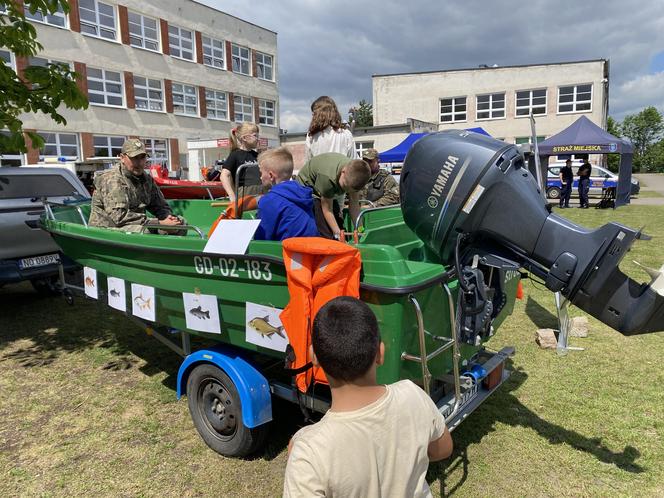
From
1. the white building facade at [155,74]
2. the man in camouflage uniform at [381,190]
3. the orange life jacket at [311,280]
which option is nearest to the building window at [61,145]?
the white building facade at [155,74]

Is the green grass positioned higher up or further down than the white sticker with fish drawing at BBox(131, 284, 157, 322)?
further down

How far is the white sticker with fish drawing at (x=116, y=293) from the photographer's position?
360cm

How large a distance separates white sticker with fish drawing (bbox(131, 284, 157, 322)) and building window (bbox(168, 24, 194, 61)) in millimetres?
26128

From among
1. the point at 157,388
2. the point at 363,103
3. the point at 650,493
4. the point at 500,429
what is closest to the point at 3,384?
the point at 157,388

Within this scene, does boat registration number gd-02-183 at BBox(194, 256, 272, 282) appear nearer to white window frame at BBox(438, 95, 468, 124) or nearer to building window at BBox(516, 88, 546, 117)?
building window at BBox(516, 88, 546, 117)

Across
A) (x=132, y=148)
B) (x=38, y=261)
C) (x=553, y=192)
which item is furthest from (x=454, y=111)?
Result: (x=132, y=148)

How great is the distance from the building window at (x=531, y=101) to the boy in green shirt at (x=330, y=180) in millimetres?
34026

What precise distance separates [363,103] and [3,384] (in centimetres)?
9316

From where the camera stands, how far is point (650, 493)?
256 centimetres

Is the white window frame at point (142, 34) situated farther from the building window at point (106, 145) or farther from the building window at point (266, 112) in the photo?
the building window at point (266, 112)

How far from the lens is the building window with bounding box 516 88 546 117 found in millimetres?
33438

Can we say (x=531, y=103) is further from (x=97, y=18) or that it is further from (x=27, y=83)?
(x=27, y=83)

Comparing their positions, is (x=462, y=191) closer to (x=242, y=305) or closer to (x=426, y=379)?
(x=426, y=379)

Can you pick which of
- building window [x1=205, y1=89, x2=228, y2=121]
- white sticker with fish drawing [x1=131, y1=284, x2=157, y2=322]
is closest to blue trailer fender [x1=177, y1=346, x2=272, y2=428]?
white sticker with fish drawing [x1=131, y1=284, x2=157, y2=322]
